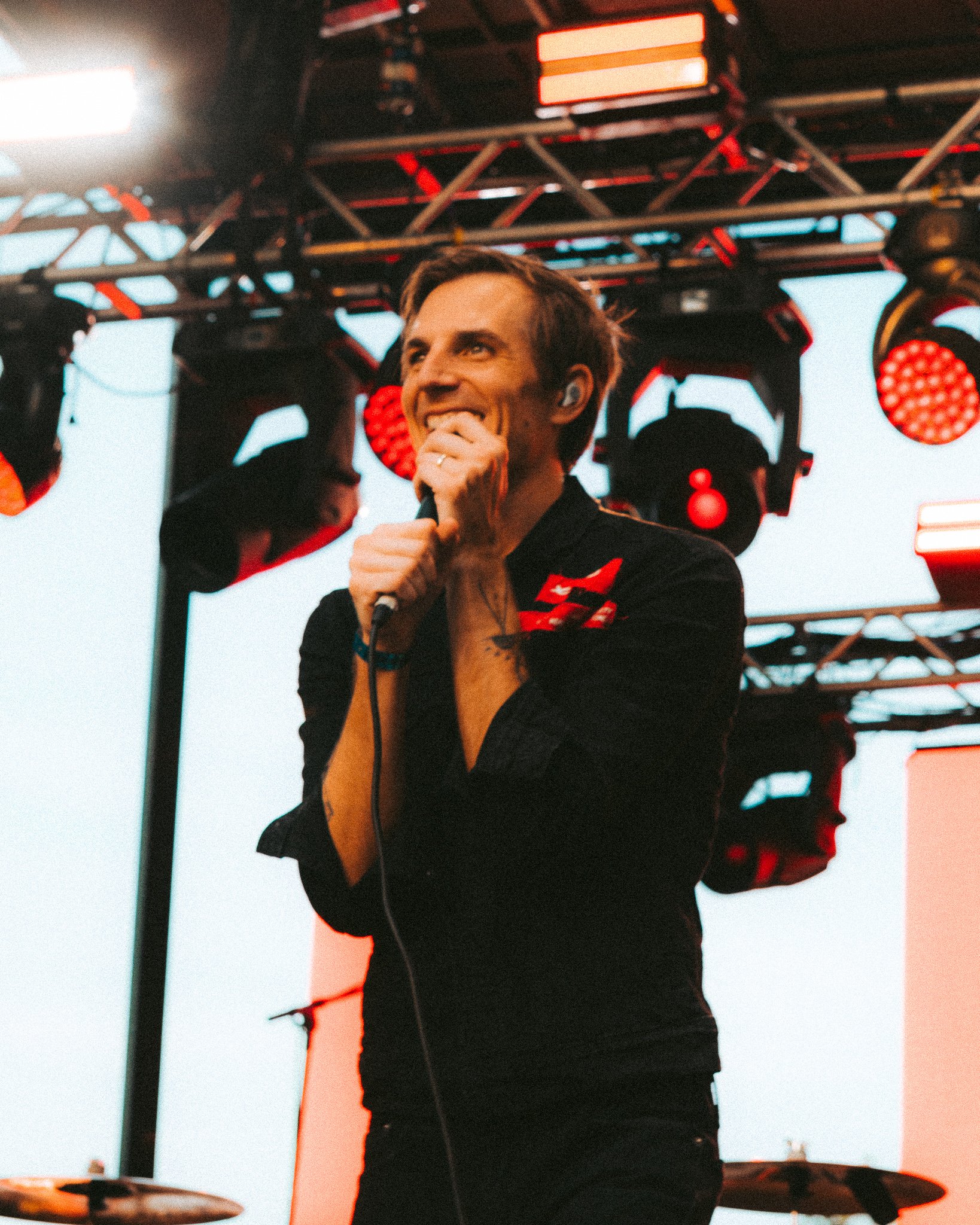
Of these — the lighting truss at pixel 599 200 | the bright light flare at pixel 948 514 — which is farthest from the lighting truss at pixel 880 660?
the lighting truss at pixel 599 200

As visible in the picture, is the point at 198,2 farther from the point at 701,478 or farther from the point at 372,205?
the point at 701,478

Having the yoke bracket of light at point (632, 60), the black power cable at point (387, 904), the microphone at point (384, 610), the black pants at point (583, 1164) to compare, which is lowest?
the black pants at point (583, 1164)

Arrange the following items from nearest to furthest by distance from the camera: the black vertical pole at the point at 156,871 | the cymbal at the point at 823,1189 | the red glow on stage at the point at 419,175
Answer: the red glow on stage at the point at 419,175, the cymbal at the point at 823,1189, the black vertical pole at the point at 156,871

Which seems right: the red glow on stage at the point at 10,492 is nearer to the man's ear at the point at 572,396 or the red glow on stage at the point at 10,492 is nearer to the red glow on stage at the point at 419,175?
the red glow on stage at the point at 419,175

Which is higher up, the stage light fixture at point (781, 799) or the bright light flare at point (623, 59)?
the bright light flare at point (623, 59)

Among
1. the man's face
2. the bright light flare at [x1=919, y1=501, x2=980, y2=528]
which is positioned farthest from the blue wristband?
the bright light flare at [x1=919, y1=501, x2=980, y2=528]

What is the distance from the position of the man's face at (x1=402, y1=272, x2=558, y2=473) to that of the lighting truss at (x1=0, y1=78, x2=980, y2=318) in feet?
8.50

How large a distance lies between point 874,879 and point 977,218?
3.10 m

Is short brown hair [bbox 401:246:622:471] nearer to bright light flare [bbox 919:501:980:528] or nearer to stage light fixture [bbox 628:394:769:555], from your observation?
stage light fixture [bbox 628:394:769:555]

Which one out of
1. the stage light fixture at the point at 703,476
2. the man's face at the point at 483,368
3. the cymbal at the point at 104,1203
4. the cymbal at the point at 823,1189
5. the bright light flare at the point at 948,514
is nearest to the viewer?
the man's face at the point at 483,368

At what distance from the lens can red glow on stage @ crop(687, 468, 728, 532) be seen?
4.05 metres

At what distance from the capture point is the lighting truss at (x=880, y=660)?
6094 mm

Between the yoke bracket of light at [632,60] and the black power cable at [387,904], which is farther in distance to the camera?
the yoke bracket of light at [632,60]

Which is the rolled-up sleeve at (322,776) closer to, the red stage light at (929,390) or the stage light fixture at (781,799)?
the red stage light at (929,390)
